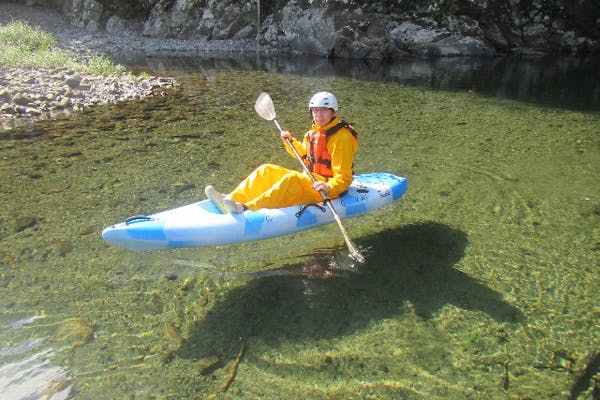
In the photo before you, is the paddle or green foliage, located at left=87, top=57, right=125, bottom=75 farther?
green foliage, located at left=87, top=57, right=125, bottom=75

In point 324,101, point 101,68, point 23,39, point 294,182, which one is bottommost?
point 294,182

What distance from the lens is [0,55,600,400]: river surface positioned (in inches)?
117

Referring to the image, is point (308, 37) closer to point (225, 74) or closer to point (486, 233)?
point (225, 74)

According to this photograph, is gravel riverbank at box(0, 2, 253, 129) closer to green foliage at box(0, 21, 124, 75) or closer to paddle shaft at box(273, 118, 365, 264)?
green foliage at box(0, 21, 124, 75)

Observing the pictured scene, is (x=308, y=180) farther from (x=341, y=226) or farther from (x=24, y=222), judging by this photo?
(x=24, y=222)

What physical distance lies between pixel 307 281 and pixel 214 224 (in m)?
0.92

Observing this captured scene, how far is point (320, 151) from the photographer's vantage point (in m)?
4.39

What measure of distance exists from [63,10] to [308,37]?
44.3ft

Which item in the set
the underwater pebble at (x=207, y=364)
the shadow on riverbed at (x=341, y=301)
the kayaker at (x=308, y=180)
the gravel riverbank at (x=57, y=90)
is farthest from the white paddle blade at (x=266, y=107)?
the gravel riverbank at (x=57, y=90)

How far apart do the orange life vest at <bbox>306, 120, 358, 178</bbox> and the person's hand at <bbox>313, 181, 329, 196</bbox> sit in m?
0.37

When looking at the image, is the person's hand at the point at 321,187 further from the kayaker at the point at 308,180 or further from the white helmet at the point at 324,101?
the white helmet at the point at 324,101

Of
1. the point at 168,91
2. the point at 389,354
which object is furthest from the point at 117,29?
the point at 389,354

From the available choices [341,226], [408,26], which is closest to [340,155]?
[341,226]

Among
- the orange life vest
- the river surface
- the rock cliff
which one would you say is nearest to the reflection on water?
the river surface
